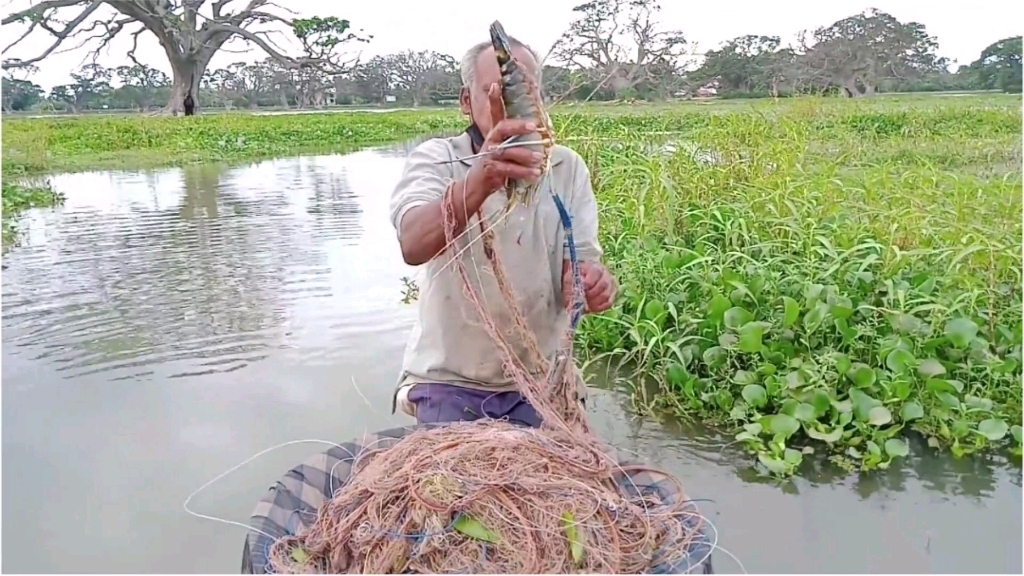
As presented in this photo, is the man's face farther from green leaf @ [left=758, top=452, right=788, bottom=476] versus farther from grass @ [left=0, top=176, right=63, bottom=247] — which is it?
grass @ [left=0, top=176, right=63, bottom=247]

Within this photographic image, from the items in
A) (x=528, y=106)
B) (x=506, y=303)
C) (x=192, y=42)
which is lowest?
(x=506, y=303)

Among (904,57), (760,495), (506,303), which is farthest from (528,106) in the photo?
(904,57)

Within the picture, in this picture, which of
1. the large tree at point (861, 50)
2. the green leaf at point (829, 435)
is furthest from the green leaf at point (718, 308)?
the large tree at point (861, 50)

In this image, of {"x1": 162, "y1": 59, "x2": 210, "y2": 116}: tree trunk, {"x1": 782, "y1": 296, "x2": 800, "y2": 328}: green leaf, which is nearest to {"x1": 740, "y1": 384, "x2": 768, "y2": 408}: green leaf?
{"x1": 782, "y1": 296, "x2": 800, "y2": 328}: green leaf

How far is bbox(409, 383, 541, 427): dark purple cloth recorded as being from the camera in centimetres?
221

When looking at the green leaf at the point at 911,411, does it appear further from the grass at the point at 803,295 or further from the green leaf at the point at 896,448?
the green leaf at the point at 896,448

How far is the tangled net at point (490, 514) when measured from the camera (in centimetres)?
161

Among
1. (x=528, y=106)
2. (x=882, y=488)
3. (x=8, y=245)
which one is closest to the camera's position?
(x=528, y=106)

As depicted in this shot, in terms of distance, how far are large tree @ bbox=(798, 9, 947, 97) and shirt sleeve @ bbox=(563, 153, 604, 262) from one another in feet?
19.8

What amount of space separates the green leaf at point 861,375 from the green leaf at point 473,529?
1.78m

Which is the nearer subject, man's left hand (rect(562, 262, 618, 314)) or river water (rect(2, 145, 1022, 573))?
man's left hand (rect(562, 262, 618, 314))

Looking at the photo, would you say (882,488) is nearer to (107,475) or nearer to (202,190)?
(107,475)

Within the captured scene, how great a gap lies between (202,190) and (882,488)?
953 centimetres

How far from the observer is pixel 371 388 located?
3.69 metres
